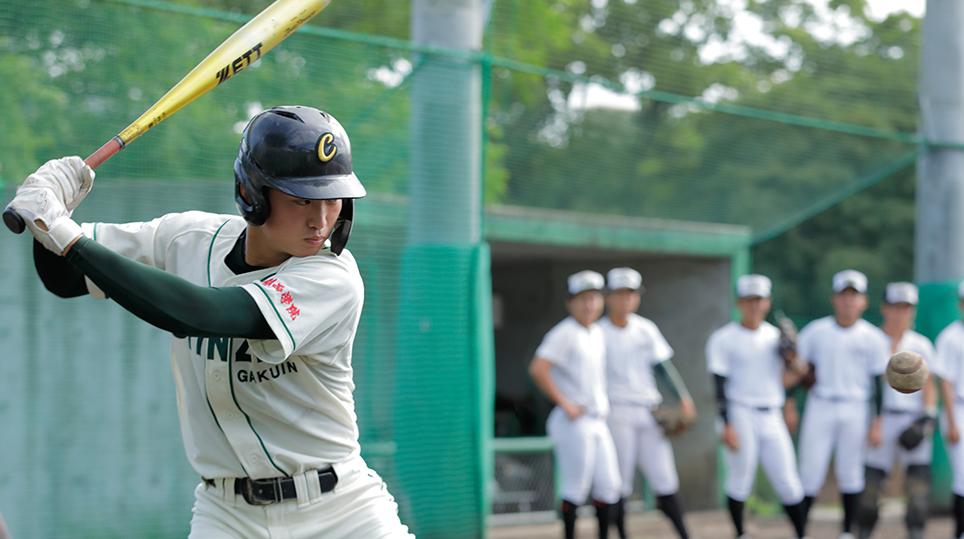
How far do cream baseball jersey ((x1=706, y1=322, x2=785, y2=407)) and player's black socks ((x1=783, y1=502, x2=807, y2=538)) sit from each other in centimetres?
65

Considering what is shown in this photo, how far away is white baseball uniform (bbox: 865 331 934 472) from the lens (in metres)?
8.41

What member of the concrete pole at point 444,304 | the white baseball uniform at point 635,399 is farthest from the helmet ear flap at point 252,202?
the white baseball uniform at point 635,399

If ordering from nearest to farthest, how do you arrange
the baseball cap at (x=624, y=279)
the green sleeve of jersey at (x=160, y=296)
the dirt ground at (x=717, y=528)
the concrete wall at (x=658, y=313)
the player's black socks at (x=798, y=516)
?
the green sleeve of jersey at (x=160, y=296), the player's black socks at (x=798, y=516), the baseball cap at (x=624, y=279), the dirt ground at (x=717, y=528), the concrete wall at (x=658, y=313)

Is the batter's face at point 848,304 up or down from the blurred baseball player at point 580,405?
up

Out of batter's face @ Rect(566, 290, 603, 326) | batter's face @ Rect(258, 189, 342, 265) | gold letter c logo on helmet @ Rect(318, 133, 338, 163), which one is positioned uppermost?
batter's face @ Rect(566, 290, 603, 326)

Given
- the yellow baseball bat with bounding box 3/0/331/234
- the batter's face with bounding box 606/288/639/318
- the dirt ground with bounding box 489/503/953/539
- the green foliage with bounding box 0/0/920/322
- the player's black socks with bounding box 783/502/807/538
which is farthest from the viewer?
the dirt ground with bounding box 489/503/953/539

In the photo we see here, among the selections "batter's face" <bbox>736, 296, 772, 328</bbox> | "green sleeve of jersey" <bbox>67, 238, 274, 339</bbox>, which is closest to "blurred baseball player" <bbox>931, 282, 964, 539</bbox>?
"batter's face" <bbox>736, 296, 772, 328</bbox>

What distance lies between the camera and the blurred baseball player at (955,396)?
26.0 feet

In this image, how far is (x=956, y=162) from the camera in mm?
9695

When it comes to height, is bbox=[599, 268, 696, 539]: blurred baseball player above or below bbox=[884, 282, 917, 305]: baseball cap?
below

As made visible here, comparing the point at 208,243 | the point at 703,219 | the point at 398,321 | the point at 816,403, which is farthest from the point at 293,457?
the point at 703,219

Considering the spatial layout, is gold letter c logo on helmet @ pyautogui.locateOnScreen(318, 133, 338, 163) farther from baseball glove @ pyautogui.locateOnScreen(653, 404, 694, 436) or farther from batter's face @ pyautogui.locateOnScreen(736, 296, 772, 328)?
batter's face @ pyautogui.locateOnScreen(736, 296, 772, 328)

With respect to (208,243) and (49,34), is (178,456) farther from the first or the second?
(208,243)

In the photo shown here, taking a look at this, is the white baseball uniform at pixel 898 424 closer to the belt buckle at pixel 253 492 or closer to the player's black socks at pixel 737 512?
the player's black socks at pixel 737 512
